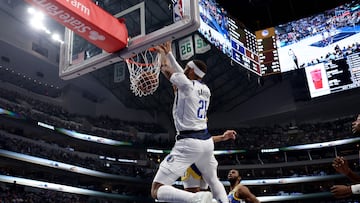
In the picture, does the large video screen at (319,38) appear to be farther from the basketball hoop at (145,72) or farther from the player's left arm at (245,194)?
the player's left arm at (245,194)

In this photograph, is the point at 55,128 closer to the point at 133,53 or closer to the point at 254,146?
the point at 254,146

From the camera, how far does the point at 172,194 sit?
420 cm

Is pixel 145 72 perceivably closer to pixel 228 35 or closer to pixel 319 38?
pixel 228 35

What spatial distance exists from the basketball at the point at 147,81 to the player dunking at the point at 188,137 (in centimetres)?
224

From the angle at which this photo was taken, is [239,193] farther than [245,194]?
Yes

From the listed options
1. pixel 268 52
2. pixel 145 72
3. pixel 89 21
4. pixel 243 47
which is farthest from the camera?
pixel 268 52

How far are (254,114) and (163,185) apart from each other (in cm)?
3227

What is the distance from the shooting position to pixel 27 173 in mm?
29656

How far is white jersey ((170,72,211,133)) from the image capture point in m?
4.71

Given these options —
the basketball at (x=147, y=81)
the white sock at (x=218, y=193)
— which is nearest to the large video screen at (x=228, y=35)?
the basketball at (x=147, y=81)

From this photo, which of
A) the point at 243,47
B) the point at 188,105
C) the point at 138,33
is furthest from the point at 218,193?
the point at 243,47

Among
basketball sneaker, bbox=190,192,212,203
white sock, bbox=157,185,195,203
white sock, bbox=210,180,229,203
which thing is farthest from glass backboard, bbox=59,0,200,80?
basketball sneaker, bbox=190,192,212,203

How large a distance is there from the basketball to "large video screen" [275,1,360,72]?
47.4ft

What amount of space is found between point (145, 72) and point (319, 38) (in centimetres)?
1588
